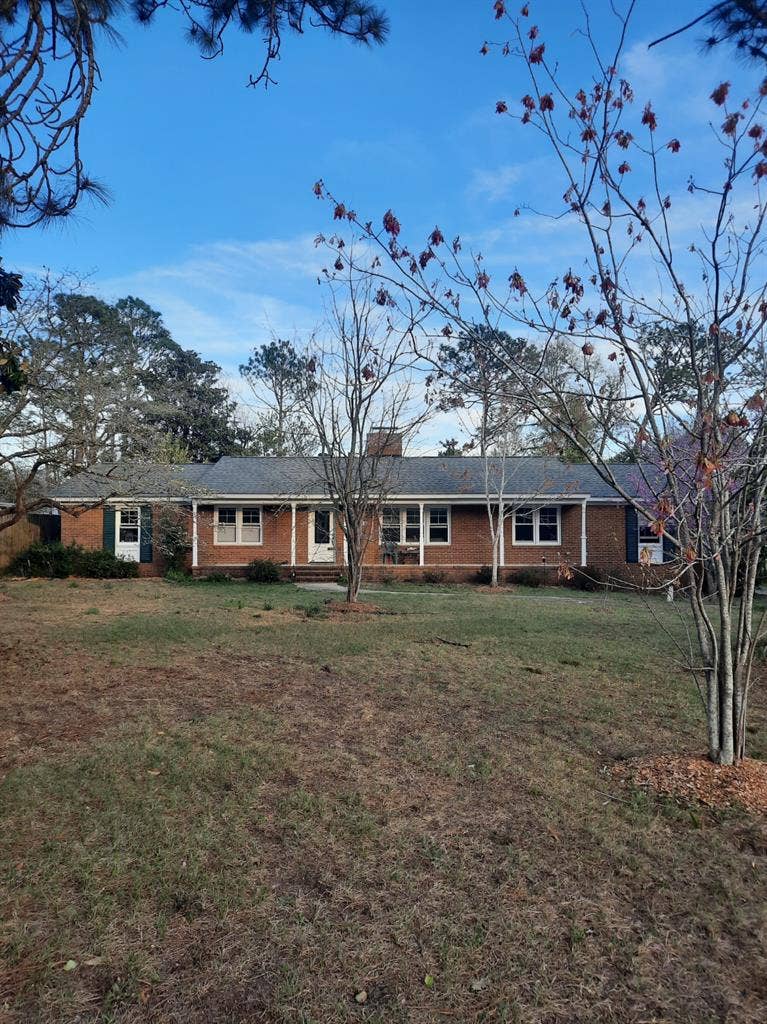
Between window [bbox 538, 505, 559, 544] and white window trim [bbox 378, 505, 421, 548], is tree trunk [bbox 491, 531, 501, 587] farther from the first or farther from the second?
white window trim [bbox 378, 505, 421, 548]

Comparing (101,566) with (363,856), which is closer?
(363,856)

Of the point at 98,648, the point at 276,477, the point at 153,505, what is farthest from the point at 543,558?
the point at 98,648

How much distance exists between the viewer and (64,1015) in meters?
2.21

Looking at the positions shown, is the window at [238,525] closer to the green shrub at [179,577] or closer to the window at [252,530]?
the window at [252,530]

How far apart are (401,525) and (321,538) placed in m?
2.58

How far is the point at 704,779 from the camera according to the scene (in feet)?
13.3

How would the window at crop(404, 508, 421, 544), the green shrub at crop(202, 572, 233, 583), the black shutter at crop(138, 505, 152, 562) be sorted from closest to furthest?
1. the green shrub at crop(202, 572, 233, 583)
2. the black shutter at crop(138, 505, 152, 562)
3. the window at crop(404, 508, 421, 544)

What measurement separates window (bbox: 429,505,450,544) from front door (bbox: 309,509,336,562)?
314 cm

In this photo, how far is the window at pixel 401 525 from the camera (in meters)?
21.6

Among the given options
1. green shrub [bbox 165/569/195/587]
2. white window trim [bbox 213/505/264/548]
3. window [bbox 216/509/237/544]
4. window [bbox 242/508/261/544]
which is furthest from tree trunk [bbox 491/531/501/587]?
green shrub [bbox 165/569/195/587]

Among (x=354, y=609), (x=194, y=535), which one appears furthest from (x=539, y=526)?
(x=354, y=609)

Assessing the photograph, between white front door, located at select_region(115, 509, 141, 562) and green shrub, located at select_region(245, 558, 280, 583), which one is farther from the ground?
white front door, located at select_region(115, 509, 141, 562)

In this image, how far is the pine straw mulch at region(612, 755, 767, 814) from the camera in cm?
383

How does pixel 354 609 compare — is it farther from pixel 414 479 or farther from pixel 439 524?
pixel 414 479
